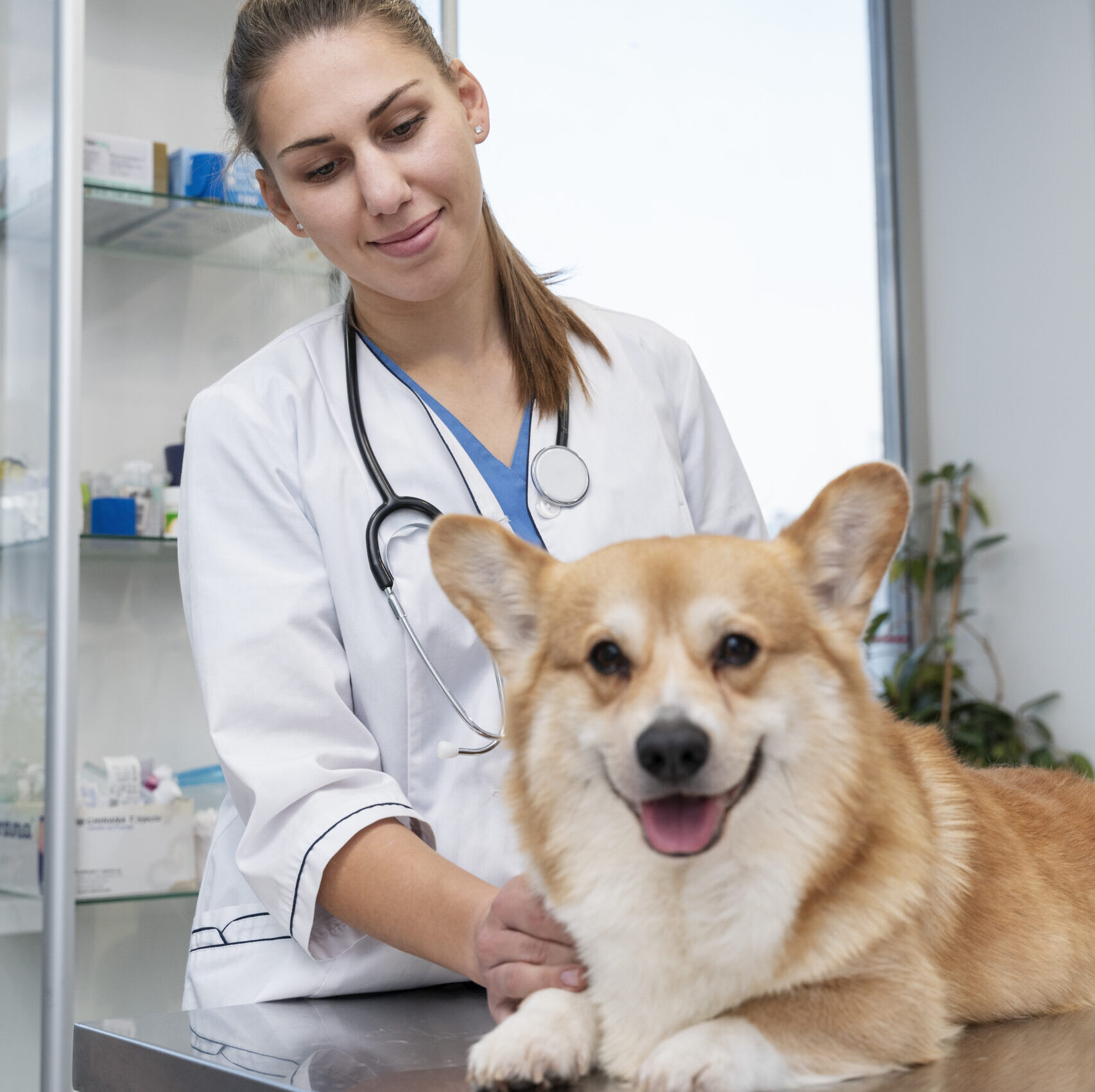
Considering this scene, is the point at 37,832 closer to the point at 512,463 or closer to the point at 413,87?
the point at 512,463

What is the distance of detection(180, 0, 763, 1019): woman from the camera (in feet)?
3.67

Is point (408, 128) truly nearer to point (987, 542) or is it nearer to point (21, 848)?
point (21, 848)

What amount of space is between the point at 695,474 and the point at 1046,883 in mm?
703

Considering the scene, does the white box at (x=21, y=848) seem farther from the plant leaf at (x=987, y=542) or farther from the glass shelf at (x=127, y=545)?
the plant leaf at (x=987, y=542)

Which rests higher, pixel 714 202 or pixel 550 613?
pixel 714 202

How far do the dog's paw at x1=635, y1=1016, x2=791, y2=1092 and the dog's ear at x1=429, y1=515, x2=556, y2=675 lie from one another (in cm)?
34

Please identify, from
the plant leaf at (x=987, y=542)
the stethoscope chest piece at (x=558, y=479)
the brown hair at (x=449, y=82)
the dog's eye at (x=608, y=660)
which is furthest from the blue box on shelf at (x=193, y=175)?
the plant leaf at (x=987, y=542)

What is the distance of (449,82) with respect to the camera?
1372mm

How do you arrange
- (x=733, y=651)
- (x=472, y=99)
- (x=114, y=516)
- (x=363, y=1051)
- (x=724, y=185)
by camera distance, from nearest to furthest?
(x=733, y=651) → (x=363, y=1051) → (x=472, y=99) → (x=114, y=516) → (x=724, y=185)

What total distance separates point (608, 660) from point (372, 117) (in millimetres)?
692

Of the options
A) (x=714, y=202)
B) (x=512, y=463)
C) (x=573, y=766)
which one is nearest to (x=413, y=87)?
(x=512, y=463)

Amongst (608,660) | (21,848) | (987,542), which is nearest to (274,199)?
(608,660)

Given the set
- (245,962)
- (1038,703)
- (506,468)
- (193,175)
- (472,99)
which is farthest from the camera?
(1038,703)

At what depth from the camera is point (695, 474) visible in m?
1.53
